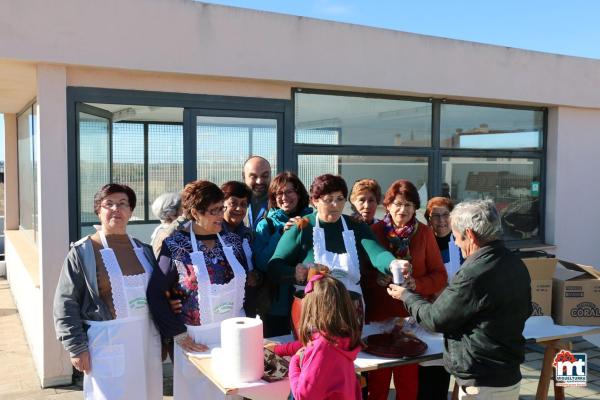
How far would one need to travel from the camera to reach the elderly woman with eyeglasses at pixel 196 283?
8.82 feet

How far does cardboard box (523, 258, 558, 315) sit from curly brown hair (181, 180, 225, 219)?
229 centimetres

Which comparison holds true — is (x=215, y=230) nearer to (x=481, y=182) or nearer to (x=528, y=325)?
(x=528, y=325)

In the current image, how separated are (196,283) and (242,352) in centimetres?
49

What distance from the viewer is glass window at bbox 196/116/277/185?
492 centimetres

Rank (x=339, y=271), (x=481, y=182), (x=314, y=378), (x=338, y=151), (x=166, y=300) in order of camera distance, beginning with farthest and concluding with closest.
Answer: (x=481, y=182) → (x=338, y=151) → (x=339, y=271) → (x=166, y=300) → (x=314, y=378)

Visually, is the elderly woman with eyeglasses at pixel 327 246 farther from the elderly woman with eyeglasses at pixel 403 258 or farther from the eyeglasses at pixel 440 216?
the eyeglasses at pixel 440 216

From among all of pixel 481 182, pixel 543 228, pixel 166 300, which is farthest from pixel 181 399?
pixel 543 228

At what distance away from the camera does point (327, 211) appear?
9.60 ft

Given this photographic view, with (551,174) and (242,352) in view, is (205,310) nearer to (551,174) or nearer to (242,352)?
(242,352)

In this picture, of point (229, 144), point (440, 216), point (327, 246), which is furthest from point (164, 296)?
point (229, 144)

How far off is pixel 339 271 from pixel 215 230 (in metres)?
0.69

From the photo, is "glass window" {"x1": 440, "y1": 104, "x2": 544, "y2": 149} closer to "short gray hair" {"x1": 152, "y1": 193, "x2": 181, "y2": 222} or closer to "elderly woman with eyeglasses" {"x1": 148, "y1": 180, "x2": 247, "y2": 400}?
"short gray hair" {"x1": 152, "y1": 193, "x2": 181, "y2": 222}

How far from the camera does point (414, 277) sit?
3.14m

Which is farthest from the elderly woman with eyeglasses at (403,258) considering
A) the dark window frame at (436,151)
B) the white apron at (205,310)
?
the dark window frame at (436,151)
